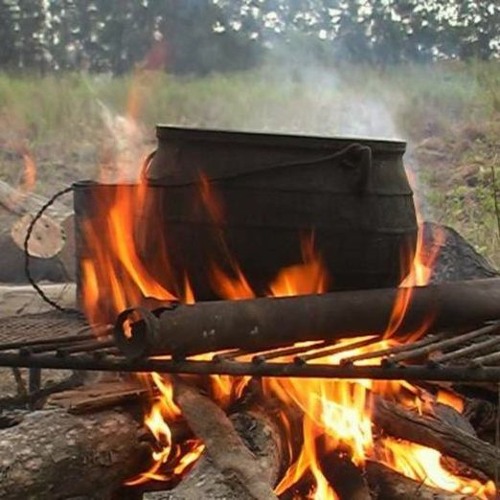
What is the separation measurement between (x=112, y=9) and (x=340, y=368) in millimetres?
4541

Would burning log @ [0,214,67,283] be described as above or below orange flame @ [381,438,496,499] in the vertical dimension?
above

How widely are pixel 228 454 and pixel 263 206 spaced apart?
505mm

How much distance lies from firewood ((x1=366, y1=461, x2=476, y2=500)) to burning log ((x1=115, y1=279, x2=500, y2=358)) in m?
0.31

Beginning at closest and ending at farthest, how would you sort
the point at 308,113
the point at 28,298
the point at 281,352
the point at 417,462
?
the point at 281,352, the point at 417,462, the point at 28,298, the point at 308,113

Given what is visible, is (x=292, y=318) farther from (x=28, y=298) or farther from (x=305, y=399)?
(x=28, y=298)

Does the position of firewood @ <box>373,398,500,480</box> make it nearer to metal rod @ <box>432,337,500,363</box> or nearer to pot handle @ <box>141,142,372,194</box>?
metal rod @ <box>432,337,500,363</box>

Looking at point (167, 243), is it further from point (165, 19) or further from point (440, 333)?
point (165, 19)

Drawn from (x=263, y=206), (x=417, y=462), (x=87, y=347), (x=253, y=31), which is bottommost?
(x=417, y=462)

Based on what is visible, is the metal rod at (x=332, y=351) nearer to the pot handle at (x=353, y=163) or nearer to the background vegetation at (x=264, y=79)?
the pot handle at (x=353, y=163)

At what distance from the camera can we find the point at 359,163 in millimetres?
1906

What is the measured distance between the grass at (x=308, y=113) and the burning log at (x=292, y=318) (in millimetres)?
2623

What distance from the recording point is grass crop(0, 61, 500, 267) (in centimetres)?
506

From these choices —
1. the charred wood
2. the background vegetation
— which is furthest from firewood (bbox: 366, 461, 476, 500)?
the background vegetation

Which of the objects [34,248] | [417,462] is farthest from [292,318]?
[34,248]
